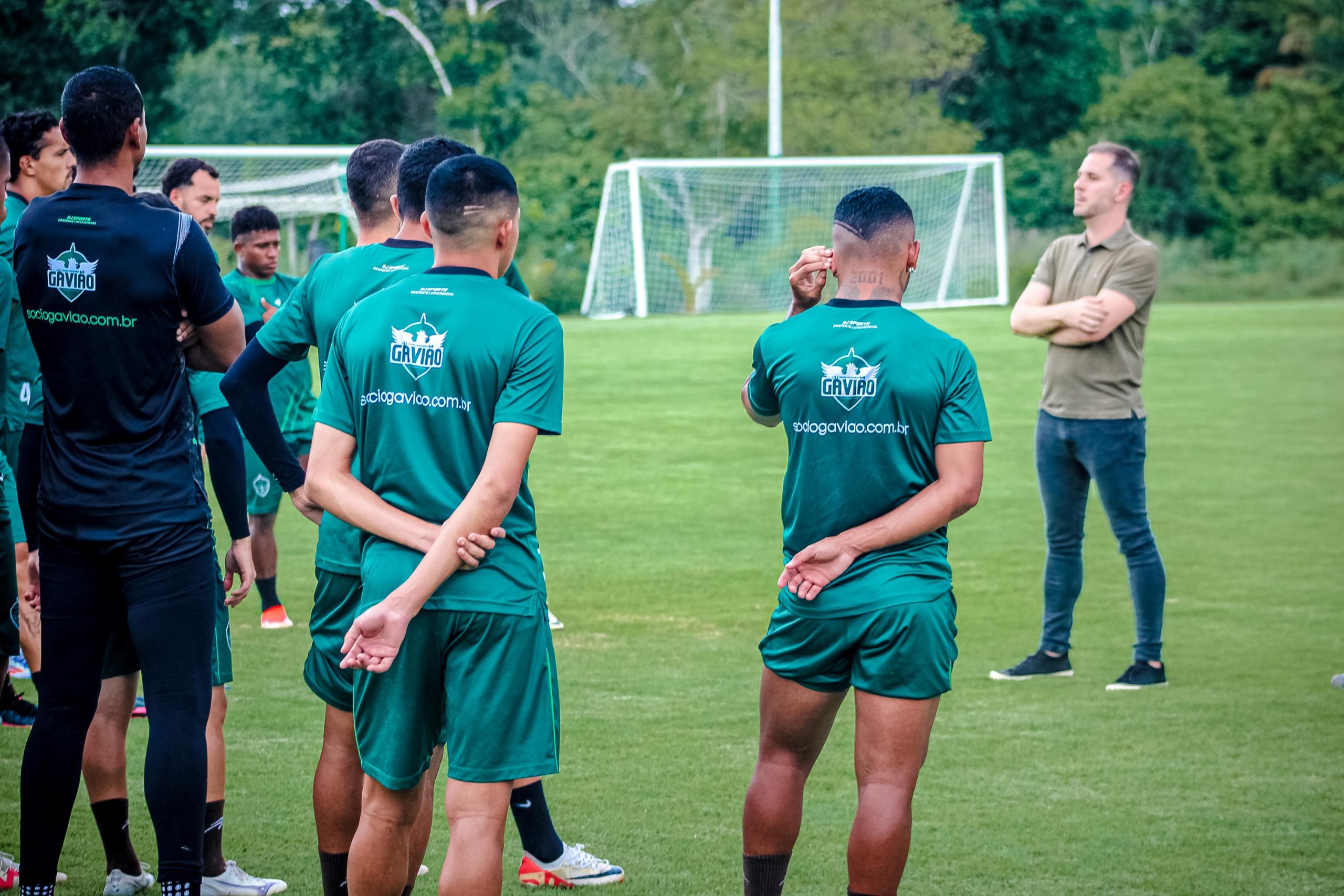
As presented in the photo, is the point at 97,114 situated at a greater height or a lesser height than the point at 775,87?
lesser

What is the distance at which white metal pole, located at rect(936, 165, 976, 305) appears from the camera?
107ft

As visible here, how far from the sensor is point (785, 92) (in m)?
44.2

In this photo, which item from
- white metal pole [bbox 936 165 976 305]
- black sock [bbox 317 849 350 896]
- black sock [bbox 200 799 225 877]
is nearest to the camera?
black sock [bbox 317 849 350 896]

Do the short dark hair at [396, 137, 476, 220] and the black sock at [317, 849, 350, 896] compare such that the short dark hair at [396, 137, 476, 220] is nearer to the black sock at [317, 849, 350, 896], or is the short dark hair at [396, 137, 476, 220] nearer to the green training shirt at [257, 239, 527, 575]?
the green training shirt at [257, 239, 527, 575]

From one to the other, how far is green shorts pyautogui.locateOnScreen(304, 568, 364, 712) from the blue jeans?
4.11 meters

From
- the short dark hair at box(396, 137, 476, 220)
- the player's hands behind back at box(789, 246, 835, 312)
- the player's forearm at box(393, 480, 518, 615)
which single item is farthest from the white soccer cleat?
the player's hands behind back at box(789, 246, 835, 312)

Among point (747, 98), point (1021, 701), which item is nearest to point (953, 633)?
point (1021, 701)

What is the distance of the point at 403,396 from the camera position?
3240 mm

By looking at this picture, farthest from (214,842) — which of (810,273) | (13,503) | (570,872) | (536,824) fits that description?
(810,273)

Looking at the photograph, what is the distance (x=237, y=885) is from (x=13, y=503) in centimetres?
139

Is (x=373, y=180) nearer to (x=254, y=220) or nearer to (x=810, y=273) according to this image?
(x=810, y=273)

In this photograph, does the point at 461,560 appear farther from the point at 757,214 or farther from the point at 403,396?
the point at 757,214

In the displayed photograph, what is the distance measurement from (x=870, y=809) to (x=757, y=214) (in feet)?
96.6

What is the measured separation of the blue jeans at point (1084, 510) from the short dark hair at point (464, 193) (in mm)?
4153
